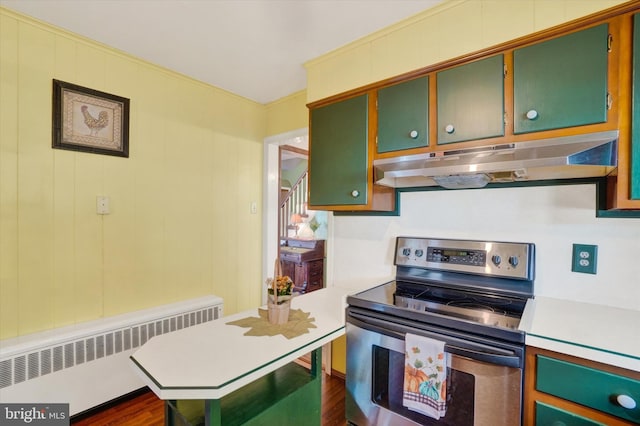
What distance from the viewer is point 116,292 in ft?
6.74

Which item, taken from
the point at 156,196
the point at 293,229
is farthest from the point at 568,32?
the point at 293,229

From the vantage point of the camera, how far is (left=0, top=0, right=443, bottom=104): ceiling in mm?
1567

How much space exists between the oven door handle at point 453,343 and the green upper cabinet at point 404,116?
3.02 ft

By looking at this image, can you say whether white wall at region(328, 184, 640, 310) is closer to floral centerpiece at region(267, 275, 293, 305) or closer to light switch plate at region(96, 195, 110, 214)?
floral centerpiece at region(267, 275, 293, 305)

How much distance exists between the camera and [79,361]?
1768 mm

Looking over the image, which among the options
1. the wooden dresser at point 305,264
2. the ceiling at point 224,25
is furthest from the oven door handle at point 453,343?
the wooden dresser at point 305,264

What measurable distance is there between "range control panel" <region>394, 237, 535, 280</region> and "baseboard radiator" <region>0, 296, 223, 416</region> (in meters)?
1.65

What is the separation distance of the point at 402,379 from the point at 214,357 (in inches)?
35.0

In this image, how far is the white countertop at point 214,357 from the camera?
876 mm

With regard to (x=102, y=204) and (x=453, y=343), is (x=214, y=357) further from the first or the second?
(x=102, y=204)

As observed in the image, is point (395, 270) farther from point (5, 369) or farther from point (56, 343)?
Result: point (5, 369)

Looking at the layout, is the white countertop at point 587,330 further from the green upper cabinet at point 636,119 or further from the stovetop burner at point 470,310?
the green upper cabinet at point 636,119

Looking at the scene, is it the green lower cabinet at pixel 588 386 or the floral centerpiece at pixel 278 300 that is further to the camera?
the floral centerpiece at pixel 278 300

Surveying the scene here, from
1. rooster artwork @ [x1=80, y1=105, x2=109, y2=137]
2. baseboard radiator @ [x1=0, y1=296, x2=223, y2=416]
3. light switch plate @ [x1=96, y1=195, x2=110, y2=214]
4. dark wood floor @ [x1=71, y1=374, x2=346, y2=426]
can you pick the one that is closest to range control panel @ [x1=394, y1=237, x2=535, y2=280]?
dark wood floor @ [x1=71, y1=374, x2=346, y2=426]
